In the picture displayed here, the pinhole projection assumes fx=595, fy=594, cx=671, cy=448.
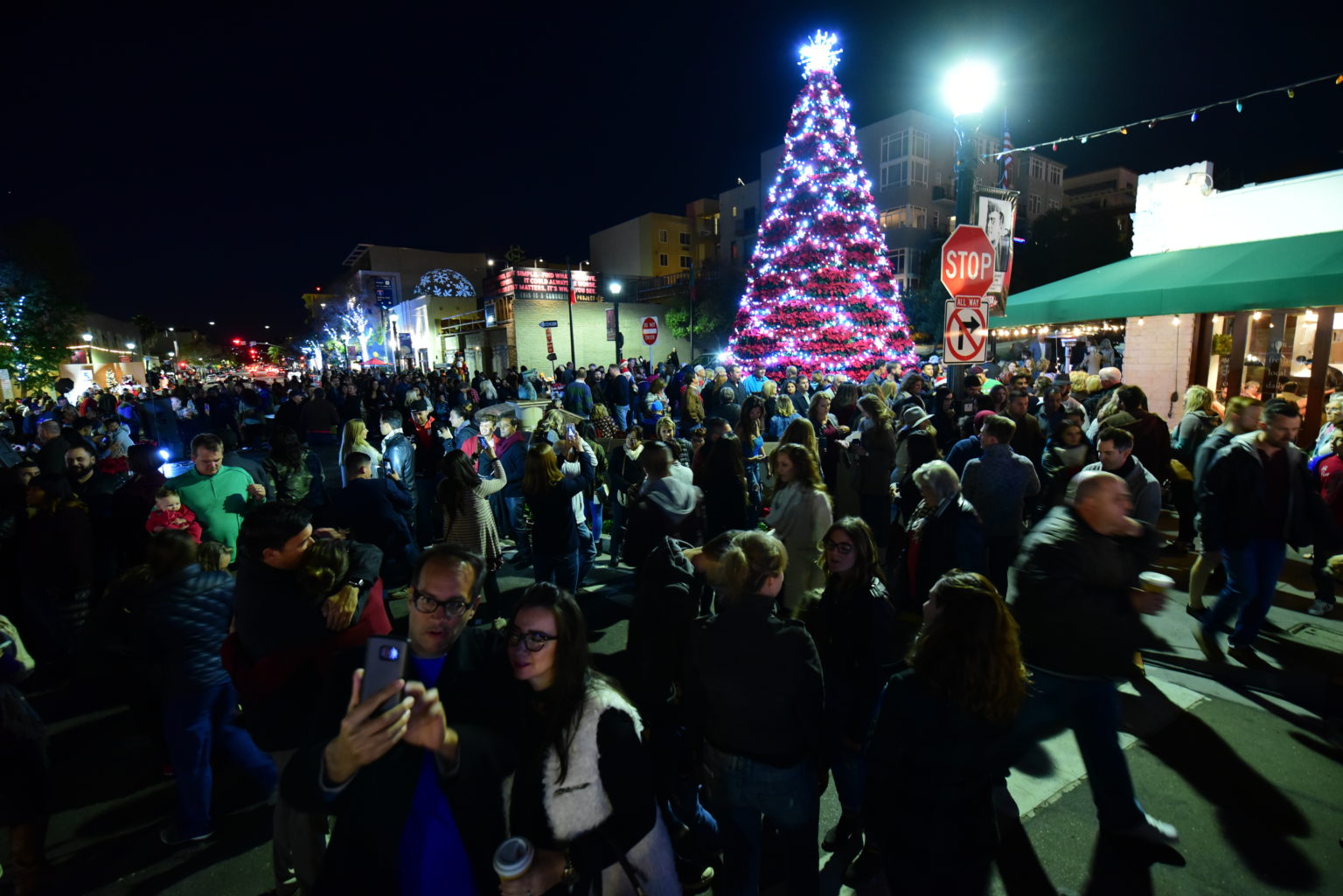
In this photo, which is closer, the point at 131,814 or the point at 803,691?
the point at 803,691

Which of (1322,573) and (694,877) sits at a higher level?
(1322,573)

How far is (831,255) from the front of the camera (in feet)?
66.2

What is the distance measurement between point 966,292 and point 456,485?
20.0 feet

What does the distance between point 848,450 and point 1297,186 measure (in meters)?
10.3

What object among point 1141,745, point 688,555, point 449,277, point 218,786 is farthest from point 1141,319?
point 449,277

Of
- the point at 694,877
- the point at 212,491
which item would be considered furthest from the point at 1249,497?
the point at 212,491

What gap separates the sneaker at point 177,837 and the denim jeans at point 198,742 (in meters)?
0.02

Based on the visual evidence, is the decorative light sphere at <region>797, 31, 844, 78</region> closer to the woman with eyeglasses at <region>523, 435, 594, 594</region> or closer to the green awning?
the green awning


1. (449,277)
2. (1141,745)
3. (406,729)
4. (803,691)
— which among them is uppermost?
(449,277)

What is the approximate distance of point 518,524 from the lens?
7.18 m

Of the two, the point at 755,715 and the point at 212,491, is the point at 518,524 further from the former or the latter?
the point at 755,715

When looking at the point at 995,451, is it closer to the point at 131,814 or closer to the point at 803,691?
the point at 803,691

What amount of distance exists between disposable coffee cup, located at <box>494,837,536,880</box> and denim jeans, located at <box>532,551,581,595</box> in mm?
3524

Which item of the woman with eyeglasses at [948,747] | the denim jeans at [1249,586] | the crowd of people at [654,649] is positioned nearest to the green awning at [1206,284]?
the crowd of people at [654,649]
